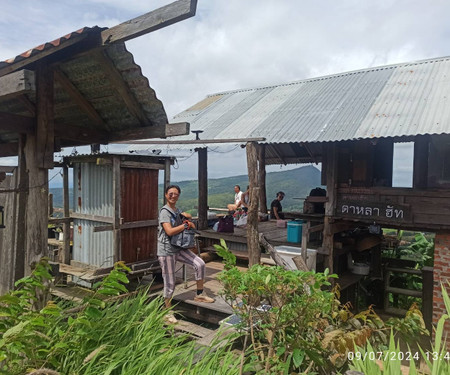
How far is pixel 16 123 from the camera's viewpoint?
3.84m

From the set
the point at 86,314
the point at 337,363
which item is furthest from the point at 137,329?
Answer: the point at 337,363

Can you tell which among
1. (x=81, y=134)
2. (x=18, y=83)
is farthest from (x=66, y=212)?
(x=18, y=83)

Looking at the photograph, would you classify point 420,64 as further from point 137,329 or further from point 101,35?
point 137,329

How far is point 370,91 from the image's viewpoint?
371 inches

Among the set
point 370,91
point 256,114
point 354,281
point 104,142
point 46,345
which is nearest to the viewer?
point 46,345

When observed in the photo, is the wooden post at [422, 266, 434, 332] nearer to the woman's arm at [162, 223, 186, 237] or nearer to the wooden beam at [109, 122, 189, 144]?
the woman's arm at [162, 223, 186, 237]

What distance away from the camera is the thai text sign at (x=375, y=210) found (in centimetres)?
804

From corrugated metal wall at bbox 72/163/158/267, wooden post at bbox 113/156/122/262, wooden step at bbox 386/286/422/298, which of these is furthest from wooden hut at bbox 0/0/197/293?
wooden step at bbox 386/286/422/298

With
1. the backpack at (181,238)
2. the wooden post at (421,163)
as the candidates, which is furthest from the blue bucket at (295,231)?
the backpack at (181,238)

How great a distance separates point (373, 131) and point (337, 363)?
5.26m

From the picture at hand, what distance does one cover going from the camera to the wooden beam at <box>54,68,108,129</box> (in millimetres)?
4306

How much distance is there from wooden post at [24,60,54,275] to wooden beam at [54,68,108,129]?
1.22 feet

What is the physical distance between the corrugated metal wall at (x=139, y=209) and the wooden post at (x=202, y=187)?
3.38m

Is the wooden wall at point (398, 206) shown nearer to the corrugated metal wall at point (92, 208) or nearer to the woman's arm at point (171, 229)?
the woman's arm at point (171, 229)
